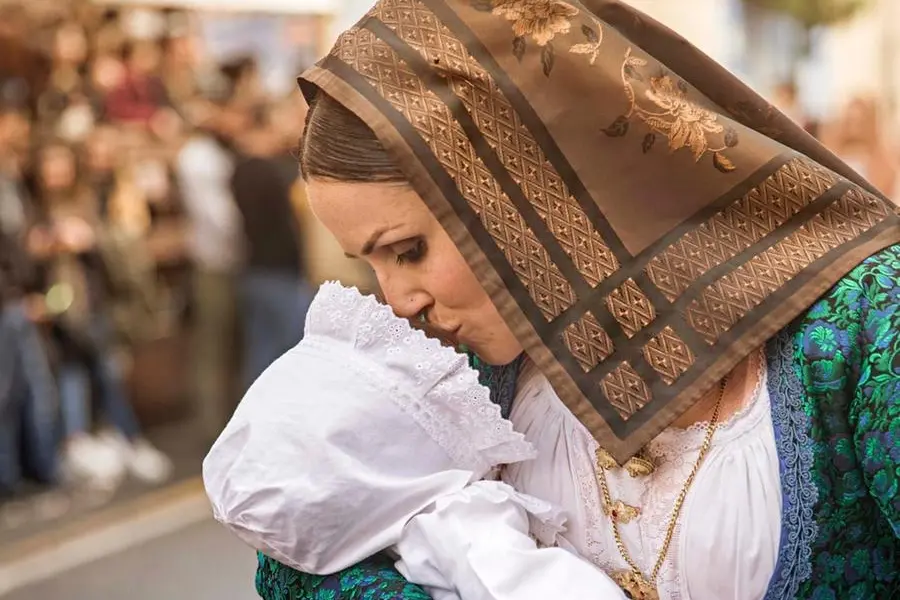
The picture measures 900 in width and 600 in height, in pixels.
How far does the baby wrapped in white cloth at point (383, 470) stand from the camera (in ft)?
3.77

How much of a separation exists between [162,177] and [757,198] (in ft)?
16.5

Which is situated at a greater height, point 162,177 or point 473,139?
point 162,177

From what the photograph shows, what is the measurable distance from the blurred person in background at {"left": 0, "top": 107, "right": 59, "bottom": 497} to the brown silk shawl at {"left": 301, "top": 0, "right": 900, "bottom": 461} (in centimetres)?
397

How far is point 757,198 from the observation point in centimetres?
120

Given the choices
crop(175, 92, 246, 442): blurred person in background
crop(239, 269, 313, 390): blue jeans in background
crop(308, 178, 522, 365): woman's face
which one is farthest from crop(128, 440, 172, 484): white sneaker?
crop(308, 178, 522, 365): woman's face

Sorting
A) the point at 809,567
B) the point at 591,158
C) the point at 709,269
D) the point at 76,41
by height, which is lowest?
the point at 809,567

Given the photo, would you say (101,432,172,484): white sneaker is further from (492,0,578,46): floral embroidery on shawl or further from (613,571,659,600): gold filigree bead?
(492,0,578,46): floral embroidery on shawl

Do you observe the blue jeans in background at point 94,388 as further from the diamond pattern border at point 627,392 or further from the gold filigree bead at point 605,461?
the diamond pattern border at point 627,392

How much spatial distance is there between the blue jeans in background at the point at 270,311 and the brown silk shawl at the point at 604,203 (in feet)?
14.6

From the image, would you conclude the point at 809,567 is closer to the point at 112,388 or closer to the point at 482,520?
the point at 482,520

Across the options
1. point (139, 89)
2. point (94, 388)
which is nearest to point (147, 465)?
point (94, 388)

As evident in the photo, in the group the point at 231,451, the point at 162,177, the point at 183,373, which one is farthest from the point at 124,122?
the point at 231,451

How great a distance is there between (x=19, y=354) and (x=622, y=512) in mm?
4120

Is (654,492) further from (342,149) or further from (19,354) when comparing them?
(19,354)
